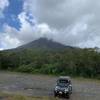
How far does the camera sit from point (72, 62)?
67.1 meters

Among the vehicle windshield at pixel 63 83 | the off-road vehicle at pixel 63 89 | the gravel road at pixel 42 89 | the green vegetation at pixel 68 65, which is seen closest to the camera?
the off-road vehicle at pixel 63 89

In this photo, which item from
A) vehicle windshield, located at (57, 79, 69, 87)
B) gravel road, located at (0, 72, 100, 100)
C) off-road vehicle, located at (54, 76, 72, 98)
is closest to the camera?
off-road vehicle, located at (54, 76, 72, 98)

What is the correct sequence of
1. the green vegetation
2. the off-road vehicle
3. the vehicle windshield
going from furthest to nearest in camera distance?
the green vegetation → the vehicle windshield → the off-road vehicle

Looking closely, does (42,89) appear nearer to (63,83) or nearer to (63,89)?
(63,83)

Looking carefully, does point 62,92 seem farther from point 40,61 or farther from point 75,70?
point 40,61

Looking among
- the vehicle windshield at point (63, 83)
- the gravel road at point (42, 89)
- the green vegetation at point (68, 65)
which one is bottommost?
the gravel road at point (42, 89)

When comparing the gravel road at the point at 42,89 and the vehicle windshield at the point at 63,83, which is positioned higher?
the vehicle windshield at the point at 63,83

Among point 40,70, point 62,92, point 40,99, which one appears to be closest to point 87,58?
point 40,70

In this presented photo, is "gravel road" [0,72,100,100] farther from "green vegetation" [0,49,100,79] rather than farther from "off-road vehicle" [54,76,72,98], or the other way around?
"green vegetation" [0,49,100,79]

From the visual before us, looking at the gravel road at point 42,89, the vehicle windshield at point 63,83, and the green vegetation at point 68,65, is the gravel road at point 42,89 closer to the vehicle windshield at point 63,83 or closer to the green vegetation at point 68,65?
the vehicle windshield at point 63,83

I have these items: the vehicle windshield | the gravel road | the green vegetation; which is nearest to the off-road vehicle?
the vehicle windshield

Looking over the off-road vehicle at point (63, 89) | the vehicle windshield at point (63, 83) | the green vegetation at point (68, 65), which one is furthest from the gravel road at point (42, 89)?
the green vegetation at point (68, 65)

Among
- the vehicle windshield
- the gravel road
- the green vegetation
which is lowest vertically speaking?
the gravel road

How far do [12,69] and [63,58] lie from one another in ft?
61.8
